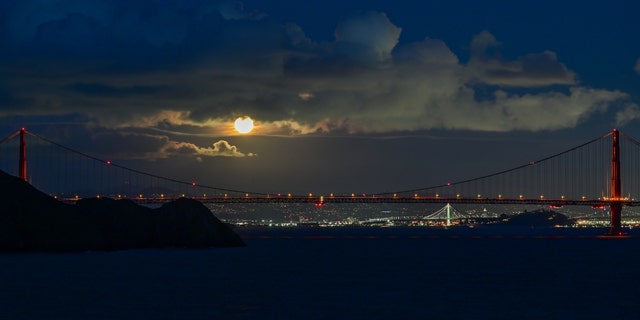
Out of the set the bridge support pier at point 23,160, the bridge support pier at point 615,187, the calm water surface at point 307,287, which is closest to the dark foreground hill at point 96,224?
the calm water surface at point 307,287

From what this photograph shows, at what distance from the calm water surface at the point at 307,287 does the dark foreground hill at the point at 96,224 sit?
312 cm

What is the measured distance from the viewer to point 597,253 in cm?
9931

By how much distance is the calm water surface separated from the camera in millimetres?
41250

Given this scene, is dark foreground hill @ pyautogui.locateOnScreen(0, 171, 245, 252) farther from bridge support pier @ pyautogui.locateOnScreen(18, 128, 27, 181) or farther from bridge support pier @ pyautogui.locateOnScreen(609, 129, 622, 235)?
bridge support pier @ pyautogui.locateOnScreen(609, 129, 622, 235)

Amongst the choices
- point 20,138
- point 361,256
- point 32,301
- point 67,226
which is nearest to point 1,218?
point 67,226

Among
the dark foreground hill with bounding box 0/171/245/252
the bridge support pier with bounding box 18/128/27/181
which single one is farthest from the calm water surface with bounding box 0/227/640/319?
the bridge support pier with bounding box 18/128/27/181

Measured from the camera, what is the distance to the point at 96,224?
88812 mm

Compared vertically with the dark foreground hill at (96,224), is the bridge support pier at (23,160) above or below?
above

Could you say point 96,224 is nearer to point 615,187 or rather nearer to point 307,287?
point 307,287

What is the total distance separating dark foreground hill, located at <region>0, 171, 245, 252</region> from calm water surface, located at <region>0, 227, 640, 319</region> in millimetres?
3120

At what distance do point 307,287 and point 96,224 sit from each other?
131 ft

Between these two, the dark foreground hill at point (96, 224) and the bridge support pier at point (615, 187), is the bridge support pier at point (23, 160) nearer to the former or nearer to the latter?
the dark foreground hill at point (96, 224)

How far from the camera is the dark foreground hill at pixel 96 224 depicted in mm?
81500

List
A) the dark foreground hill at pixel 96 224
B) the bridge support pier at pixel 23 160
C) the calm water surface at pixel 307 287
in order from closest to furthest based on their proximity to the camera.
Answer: the calm water surface at pixel 307 287 → the dark foreground hill at pixel 96 224 → the bridge support pier at pixel 23 160
